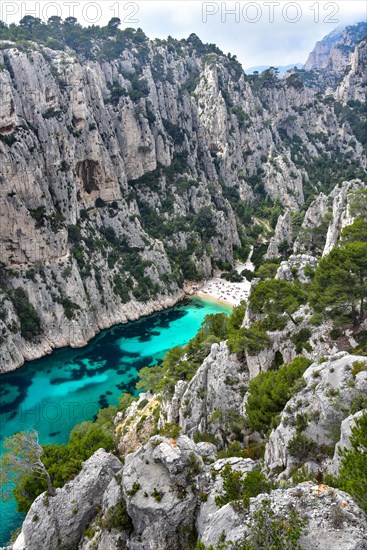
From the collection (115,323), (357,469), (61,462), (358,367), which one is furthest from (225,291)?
(357,469)

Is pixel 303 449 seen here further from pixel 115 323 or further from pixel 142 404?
pixel 115 323

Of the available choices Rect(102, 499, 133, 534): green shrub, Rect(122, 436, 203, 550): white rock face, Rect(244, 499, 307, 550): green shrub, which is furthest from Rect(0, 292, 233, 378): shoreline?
Rect(244, 499, 307, 550): green shrub

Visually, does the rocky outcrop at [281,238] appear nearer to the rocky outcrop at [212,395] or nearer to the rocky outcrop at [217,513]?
the rocky outcrop at [212,395]

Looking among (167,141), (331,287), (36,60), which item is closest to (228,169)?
(167,141)

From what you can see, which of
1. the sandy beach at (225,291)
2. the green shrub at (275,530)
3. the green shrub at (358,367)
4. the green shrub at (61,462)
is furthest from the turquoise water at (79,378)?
the green shrub at (358,367)

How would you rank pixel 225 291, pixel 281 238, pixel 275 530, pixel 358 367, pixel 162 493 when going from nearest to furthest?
pixel 275 530, pixel 162 493, pixel 358 367, pixel 225 291, pixel 281 238

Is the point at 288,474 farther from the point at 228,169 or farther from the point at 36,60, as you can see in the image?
the point at 228,169

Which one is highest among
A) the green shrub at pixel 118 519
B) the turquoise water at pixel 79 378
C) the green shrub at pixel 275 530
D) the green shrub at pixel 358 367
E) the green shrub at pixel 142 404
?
the green shrub at pixel 358 367

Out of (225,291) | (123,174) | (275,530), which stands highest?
(123,174)
